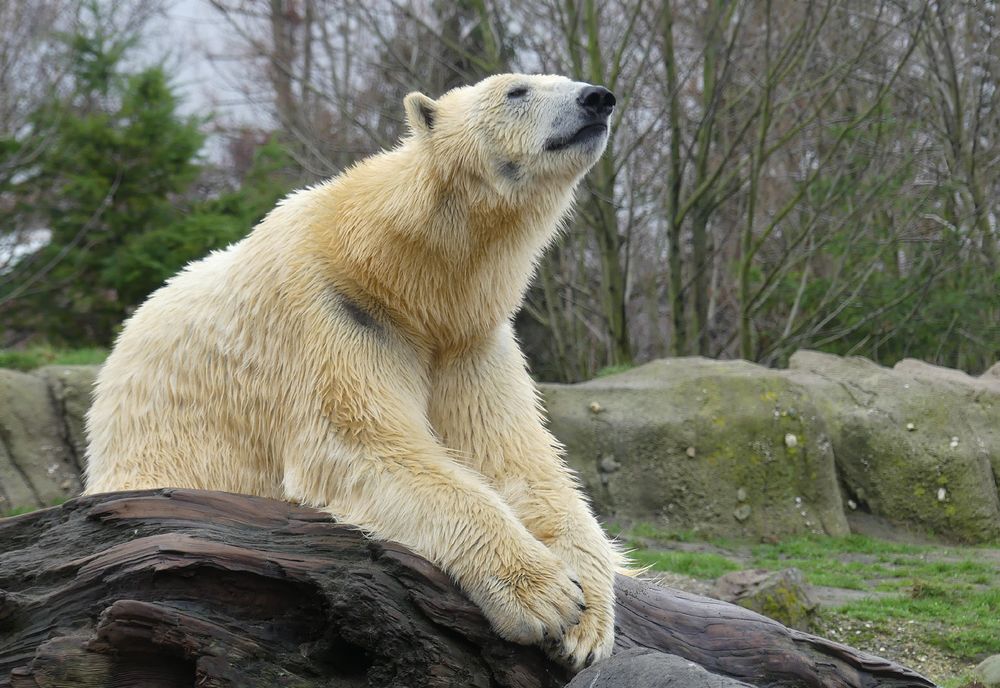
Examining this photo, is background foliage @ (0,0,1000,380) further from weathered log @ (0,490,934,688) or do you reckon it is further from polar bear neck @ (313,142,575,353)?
weathered log @ (0,490,934,688)

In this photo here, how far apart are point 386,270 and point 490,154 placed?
50cm

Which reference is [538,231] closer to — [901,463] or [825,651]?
[825,651]

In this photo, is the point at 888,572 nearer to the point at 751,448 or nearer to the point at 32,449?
the point at 751,448

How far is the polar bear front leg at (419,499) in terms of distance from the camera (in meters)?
2.82

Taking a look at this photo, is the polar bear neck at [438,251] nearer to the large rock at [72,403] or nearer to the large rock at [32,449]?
the large rock at [32,449]

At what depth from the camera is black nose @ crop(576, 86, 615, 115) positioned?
3.24m

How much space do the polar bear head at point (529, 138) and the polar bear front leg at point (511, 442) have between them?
0.55 meters

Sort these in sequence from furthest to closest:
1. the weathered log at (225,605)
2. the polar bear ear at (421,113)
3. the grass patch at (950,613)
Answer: the grass patch at (950,613)
the polar bear ear at (421,113)
the weathered log at (225,605)

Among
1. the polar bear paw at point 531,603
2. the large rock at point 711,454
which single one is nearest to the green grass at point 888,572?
the large rock at point 711,454

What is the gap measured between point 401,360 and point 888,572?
16.0ft

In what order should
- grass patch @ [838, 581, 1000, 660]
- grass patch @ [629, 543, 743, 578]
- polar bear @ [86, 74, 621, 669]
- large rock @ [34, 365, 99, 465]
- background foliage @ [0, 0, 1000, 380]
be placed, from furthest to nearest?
background foliage @ [0, 0, 1000, 380], large rock @ [34, 365, 99, 465], grass patch @ [629, 543, 743, 578], grass patch @ [838, 581, 1000, 660], polar bear @ [86, 74, 621, 669]

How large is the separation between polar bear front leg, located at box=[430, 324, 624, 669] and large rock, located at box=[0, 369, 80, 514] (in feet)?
18.1

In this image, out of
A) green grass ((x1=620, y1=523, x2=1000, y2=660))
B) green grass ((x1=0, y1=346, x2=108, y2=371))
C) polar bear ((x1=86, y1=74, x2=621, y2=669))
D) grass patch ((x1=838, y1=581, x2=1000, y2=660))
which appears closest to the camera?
polar bear ((x1=86, y1=74, x2=621, y2=669))

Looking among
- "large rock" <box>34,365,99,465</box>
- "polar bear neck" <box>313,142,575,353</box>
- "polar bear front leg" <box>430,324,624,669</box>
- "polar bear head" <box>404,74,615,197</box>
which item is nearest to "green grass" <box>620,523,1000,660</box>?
"polar bear front leg" <box>430,324,624,669</box>
